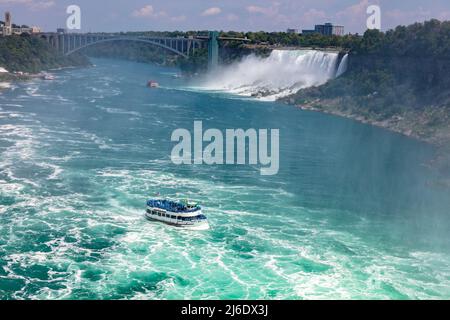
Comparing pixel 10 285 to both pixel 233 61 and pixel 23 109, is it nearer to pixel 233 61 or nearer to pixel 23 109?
pixel 23 109

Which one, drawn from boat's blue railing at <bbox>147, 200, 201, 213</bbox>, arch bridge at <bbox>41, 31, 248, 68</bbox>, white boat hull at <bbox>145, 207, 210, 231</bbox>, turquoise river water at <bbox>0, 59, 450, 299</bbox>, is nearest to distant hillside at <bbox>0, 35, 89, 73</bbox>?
arch bridge at <bbox>41, 31, 248, 68</bbox>

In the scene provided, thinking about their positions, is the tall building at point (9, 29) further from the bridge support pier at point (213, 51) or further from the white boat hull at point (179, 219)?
the white boat hull at point (179, 219)

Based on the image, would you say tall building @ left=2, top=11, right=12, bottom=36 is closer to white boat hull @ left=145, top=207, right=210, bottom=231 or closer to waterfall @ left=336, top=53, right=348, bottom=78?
waterfall @ left=336, top=53, right=348, bottom=78

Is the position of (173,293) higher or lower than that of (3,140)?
lower

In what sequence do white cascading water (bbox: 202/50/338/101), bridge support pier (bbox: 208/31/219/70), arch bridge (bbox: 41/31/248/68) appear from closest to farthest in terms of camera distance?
1. white cascading water (bbox: 202/50/338/101)
2. bridge support pier (bbox: 208/31/219/70)
3. arch bridge (bbox: 41/31/248/68)
